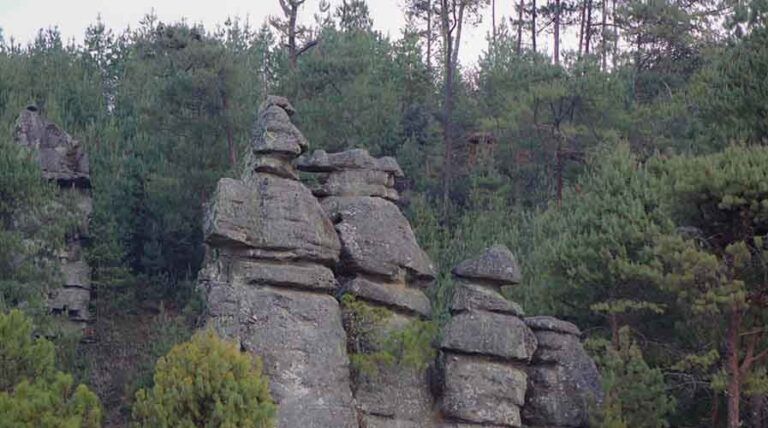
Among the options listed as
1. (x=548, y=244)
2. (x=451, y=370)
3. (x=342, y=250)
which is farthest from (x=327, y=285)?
(x=548, y=244)

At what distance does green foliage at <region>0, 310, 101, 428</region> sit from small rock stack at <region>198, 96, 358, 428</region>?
3269 mm

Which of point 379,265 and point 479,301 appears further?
point 379,265

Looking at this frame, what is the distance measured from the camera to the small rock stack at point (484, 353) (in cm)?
2400

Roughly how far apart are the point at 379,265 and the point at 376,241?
0.54 m

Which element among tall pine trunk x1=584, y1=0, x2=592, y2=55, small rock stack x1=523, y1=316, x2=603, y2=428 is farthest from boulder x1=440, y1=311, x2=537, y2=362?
tall pine trunk x1=584, y1=0, x2=592, y2=55

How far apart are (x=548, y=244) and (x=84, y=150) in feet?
60.7

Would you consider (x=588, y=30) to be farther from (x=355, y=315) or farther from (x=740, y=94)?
(x=355, y=315)

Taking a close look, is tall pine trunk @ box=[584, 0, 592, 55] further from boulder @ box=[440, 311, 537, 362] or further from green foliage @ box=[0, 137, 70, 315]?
boulder @ box=[440, 311, 537, 362]

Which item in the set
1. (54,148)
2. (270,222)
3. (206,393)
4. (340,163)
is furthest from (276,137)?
(54,148)

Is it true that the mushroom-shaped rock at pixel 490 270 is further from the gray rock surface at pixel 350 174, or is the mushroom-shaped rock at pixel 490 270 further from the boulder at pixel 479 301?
the gray rock surface at pixel 350 174

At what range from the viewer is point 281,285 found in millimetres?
23609

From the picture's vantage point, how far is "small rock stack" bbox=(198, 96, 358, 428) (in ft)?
74.3

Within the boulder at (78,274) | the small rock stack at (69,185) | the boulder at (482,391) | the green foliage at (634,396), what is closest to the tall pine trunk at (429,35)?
the small rock stack at (69,185)

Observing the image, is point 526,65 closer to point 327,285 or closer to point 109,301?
point 109,301
